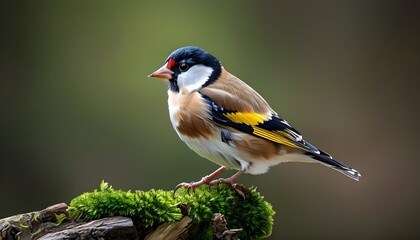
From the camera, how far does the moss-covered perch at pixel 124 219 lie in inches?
101

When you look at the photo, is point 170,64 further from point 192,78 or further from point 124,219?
point 124,219

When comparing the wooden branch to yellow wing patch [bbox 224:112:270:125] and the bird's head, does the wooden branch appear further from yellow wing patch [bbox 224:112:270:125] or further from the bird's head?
the bird's head

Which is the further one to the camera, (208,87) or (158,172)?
(158,172)

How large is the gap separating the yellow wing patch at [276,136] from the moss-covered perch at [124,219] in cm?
58

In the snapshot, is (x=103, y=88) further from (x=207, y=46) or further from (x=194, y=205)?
(x=194, y=205)

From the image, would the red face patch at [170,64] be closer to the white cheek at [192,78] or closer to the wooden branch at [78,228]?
the white cheek at [192,78]

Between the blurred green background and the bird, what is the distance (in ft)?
9.31

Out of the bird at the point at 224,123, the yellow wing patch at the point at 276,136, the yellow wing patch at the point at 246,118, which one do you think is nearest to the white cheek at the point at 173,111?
the bird at the point at 224,123

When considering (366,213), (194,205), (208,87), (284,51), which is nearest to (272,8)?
(284,51)

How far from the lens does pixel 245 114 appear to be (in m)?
3.40

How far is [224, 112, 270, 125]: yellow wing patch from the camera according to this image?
11.0 feet

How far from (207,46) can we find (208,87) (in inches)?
127

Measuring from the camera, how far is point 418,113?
7148 millimetres

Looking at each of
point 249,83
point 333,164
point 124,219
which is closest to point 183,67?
point 333,164
